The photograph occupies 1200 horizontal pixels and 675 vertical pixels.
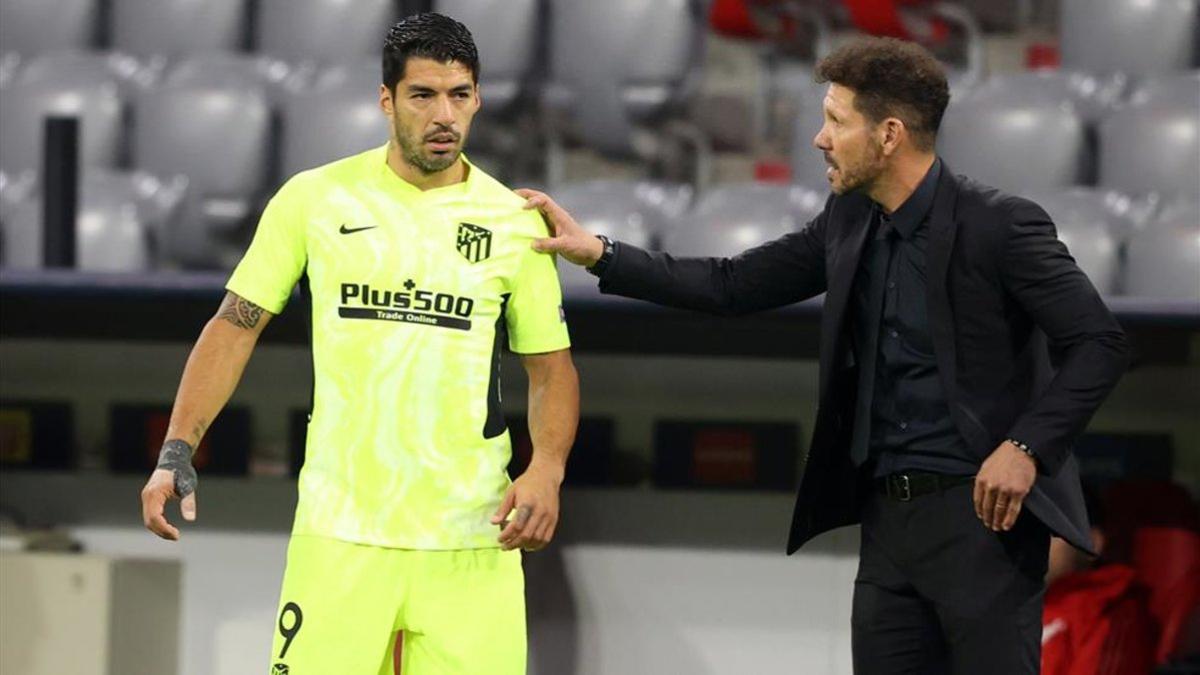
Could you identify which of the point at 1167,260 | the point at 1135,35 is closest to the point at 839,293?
the point at 1167,260

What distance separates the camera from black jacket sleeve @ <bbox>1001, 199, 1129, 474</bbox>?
11.0ft

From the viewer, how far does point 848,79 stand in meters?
3.55

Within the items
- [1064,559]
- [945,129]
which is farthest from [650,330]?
[945,129]

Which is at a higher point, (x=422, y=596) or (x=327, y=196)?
(x=327, y=196)

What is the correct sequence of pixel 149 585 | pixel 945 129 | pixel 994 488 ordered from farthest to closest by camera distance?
pixel 945 129 → pixel 149 585 → pixel 994 488

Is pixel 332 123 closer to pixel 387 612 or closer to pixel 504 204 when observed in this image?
pixel 504 204

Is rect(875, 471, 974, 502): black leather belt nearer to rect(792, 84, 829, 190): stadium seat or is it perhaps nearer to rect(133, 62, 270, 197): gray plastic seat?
rect(792, 84, 829, 190): stadium seat

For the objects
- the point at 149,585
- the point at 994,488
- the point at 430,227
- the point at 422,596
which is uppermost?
the point at 430,227

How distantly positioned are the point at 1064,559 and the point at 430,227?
205 centimetres

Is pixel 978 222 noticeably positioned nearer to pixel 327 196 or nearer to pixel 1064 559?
pixel 327 196

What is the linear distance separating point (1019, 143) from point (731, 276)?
2494 millimetres

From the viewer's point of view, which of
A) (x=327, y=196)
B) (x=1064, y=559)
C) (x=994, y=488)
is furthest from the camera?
(x=1064, y=559)

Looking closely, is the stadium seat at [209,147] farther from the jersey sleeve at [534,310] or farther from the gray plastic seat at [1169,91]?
the jersey sleeve at [534,310]

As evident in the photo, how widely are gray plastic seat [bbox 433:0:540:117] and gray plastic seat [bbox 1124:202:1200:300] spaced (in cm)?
233
